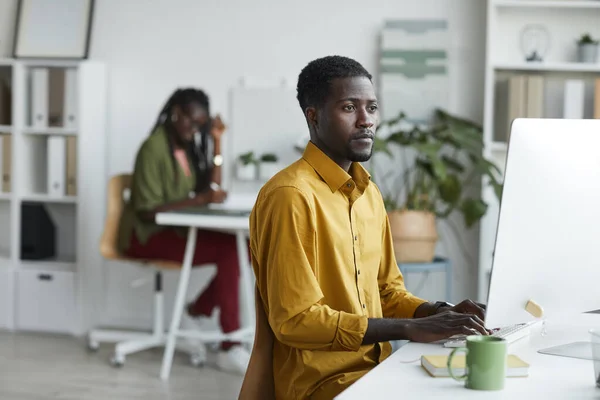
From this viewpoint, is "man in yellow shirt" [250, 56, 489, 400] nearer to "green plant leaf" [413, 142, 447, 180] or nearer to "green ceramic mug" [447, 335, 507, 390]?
"green ceramic mug" [447, 335, 507, 390]

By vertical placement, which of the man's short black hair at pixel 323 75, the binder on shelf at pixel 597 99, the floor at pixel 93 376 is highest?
the binder on shelf at pixel 597 99

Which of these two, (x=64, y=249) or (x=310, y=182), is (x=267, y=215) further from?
(x=64, y=249)

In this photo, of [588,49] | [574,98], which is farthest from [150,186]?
[588,49]

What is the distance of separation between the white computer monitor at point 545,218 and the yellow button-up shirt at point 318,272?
0.94ft

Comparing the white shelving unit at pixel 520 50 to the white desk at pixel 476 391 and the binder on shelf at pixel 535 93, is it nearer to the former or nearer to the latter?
the binder on shelf at pixel 535 93

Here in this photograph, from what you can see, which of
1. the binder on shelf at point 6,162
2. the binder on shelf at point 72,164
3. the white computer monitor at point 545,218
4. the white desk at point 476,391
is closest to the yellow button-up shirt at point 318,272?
the white desk at point 476,391

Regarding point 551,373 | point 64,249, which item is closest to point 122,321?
point 64,249

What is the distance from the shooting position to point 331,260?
158cm

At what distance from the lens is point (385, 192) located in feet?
14.3

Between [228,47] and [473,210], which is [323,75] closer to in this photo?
[473,210]

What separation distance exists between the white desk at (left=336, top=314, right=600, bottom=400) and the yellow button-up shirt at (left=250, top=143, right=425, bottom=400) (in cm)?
13

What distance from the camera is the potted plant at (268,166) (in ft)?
14.5

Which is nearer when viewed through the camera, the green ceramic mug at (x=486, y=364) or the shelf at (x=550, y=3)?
the green ceramic mug at (x=486, y=364)

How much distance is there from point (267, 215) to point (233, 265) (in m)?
2.56
